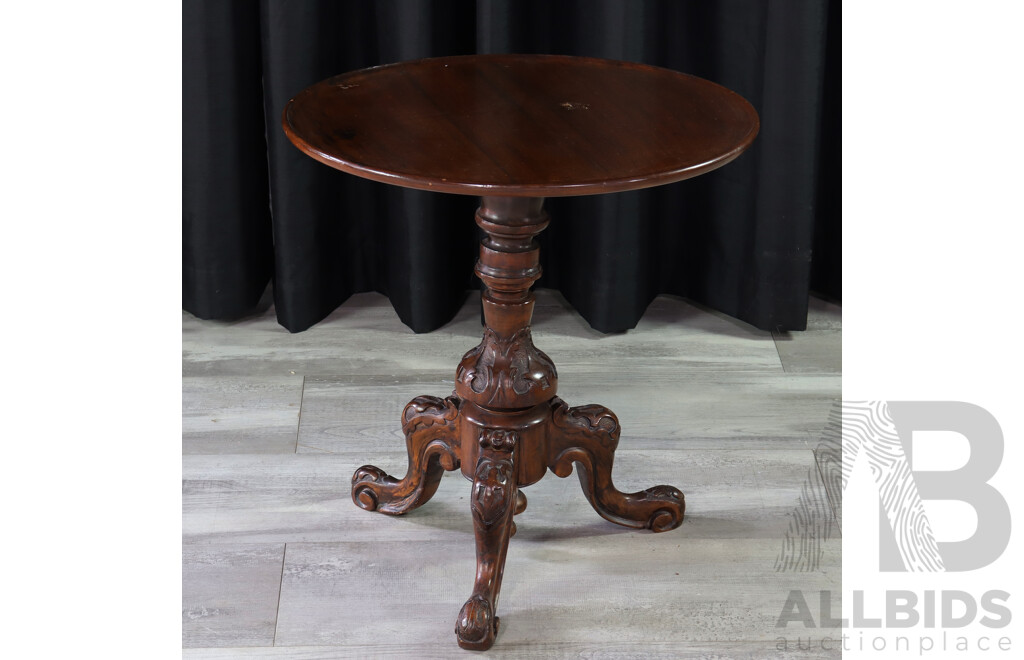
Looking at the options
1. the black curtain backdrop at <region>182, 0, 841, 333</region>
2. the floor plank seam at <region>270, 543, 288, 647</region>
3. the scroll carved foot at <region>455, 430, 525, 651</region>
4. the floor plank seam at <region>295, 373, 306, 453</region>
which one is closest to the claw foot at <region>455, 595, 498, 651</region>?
the scroll carved foot at <region>455, 430, 525, 651</region>

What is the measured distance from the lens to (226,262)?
254 centimetres

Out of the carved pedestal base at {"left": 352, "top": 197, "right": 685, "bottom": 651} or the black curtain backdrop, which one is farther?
the black curtain backdrop

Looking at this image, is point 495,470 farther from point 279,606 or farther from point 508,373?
point 279,606

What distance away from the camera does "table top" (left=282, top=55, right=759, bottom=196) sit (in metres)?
1.48

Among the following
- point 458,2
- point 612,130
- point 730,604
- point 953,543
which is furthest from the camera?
point 458,2

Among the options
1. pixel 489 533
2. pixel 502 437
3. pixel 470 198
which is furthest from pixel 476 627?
pixel 470 198

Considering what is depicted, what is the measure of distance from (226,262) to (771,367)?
122 cm

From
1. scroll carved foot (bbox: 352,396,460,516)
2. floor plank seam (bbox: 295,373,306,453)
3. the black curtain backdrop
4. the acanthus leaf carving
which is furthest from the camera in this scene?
the black curtain backdrop

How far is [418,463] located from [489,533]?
25cm

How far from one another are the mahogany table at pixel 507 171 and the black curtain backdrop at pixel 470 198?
0.52 m

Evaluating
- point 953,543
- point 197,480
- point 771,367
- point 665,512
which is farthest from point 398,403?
point 953,543

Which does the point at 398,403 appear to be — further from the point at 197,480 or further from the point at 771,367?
the point at 771,367

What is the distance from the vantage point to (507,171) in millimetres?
1481

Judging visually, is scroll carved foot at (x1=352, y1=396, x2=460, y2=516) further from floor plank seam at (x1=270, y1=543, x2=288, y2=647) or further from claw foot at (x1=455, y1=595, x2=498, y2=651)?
claw foot at (x1=455, y1=595, x2=498, y2=651)
